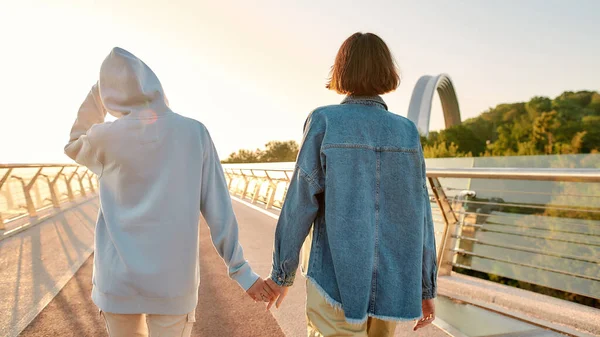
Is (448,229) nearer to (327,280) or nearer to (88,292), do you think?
(327,280)

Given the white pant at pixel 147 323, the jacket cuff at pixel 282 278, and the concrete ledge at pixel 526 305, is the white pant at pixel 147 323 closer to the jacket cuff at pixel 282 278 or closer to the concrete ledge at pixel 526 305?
the jacket cuff at pixel 282 278

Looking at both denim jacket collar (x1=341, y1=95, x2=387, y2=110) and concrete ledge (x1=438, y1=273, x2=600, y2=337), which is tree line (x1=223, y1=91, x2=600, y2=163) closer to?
concrete ledge (x1=438, y1=273, x2=600, y2=337)

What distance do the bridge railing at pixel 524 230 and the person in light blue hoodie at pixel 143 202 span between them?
6.93 feet

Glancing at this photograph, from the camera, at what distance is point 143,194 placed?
4.82 ft

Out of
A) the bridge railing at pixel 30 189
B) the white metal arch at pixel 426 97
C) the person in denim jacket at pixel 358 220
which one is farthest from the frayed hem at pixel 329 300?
the white metal arch at pixel 426 97

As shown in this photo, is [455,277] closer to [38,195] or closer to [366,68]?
[366,68]

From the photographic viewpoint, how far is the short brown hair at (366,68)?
163 cm

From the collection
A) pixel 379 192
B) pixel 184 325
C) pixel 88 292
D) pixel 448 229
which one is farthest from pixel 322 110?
pixel 88 292

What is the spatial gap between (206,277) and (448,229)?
2.70 metres

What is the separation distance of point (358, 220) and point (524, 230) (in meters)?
5.92

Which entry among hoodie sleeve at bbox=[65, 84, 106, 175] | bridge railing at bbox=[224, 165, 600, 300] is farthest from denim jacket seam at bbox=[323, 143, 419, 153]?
bridge railing at bbox=[224, 165, 600, 300]

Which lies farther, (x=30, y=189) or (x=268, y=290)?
(x=30, y=189)

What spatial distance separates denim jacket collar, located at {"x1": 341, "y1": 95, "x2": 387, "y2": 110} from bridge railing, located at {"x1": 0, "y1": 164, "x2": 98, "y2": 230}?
25.7 ft

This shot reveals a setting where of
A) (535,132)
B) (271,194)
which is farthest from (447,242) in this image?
(535,132)
